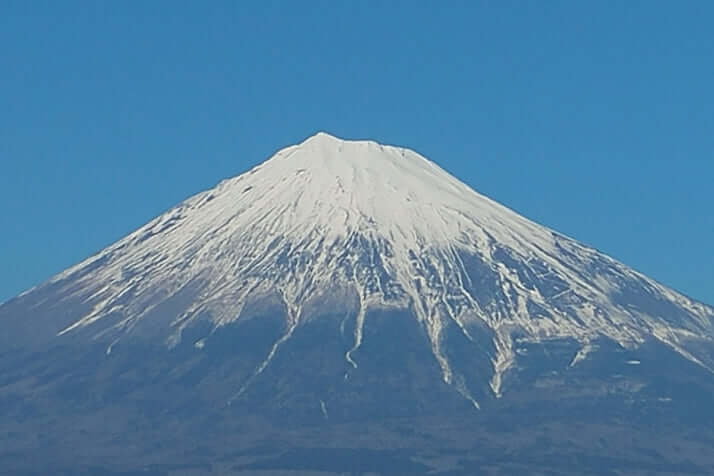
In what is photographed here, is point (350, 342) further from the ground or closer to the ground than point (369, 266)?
closer to the ground

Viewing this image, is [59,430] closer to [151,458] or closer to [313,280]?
[151,458]

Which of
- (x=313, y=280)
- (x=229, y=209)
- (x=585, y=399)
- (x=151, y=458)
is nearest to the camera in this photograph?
(x=151, y=458)

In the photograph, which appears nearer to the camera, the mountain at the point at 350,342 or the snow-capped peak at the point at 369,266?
the mountain at the point at 350,342

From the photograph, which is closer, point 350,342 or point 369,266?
point 350,342

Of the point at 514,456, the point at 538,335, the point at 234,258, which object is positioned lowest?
the point at 514,456

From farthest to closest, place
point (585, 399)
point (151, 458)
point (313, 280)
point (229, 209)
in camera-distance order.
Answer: point (229, 209) → point (313, 280) → point (585, 399) → point (151, 458)

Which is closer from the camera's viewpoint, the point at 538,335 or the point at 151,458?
the point at 151,458

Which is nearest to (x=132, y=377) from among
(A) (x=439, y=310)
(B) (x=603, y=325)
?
(A) (x=439, y=310)

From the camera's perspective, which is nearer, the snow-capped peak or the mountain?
the mountain
